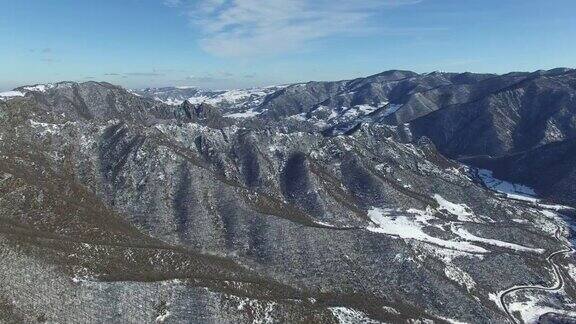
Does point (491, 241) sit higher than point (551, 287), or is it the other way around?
point (491, 241)

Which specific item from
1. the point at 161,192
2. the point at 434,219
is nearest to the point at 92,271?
the point at 161,192

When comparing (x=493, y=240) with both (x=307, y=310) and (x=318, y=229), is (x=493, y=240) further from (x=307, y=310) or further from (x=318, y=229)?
(x=307, y=310)

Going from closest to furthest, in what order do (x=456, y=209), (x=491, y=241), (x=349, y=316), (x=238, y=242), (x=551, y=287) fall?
(x=349, y=316), (x=551, y=287), (x=238, y=242), (x=491, y=241), (x=456, y=209)

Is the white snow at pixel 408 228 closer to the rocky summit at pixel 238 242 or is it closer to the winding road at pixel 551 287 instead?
the rocky summit at pixel 238 242

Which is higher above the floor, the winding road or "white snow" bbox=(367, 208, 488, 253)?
"white snow" bbox=(367, 208, 488, 253)

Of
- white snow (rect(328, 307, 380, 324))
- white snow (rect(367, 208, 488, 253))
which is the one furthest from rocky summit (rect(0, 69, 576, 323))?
white snow (rect(367, 208, 488, 253))

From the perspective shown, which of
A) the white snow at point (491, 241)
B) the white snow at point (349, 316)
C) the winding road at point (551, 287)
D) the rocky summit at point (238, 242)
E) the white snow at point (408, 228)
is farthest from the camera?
the white snow at point (491, 241)

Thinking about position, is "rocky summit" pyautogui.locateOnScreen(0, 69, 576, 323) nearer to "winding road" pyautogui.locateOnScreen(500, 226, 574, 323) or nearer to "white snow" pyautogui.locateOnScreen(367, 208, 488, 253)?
"winding road" pyautogui.locateOnScreen(500, 226, 574, 323)

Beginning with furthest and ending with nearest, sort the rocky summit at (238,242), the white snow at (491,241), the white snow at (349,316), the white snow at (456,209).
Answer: the white snow at (456,209)
the white snow at (491,241)
the white snow at (349,316)
the rocky summit at (238,242)

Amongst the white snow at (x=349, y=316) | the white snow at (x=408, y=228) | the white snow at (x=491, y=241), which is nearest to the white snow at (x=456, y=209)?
the white snow at (x=491, y=241)

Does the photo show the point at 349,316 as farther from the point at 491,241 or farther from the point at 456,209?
the point at 456,209

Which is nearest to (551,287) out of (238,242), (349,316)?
(349,316)
